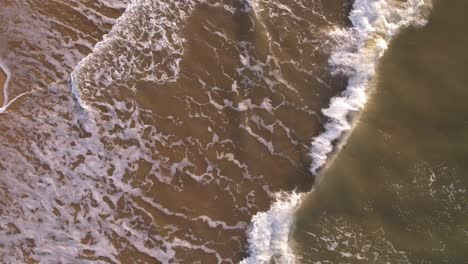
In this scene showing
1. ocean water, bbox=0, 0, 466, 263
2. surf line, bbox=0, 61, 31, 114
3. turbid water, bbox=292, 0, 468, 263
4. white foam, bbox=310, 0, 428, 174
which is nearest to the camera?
turbid water, bbox=292, 0, 468, 263

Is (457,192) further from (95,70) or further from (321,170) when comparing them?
(95,70)

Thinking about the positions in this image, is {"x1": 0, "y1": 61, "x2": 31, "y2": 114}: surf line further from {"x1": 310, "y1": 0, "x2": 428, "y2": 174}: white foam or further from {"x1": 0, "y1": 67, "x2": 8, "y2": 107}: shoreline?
{"x1": 310, "y1": 0, "x2": 428, "y2": 174}: white foam

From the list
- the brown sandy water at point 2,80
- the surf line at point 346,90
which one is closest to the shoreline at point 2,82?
the brown sandy water at point 2,80

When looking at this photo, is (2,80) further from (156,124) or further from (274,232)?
(274,232)

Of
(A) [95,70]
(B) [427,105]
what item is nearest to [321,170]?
(B) [427,105]

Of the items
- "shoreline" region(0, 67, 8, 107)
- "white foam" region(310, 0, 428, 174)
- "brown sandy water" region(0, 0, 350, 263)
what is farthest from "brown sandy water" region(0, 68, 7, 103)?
"white foam" region(310, 0, 428, 174)

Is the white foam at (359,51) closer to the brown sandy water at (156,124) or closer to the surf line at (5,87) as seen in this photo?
the brown sandy water at (156,124)
